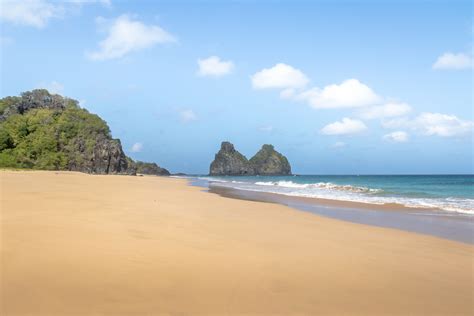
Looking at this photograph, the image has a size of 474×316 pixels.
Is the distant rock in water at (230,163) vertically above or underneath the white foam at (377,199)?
above

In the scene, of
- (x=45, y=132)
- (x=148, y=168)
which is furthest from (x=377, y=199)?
(x=148, y=168)

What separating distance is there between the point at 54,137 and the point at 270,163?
143 m

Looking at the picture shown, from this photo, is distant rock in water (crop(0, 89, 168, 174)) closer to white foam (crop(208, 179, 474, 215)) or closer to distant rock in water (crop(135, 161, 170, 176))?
white foam (crop(208, 179, 474, 215))

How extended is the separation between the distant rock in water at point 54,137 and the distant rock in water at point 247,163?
107758 millimetres

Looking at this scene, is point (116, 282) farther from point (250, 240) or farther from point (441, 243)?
point (441, 243)

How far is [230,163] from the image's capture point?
599 feet

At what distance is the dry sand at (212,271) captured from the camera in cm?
342

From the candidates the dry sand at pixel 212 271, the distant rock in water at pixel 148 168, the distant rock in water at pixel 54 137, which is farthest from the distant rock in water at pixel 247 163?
the dry sand at pixel 212 271

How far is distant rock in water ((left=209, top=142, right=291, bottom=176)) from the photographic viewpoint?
599 feet

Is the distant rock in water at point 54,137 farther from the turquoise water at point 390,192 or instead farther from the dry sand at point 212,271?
the dry sand at point 212,271

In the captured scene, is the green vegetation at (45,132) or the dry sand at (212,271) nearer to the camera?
the dry sand at (212,271)

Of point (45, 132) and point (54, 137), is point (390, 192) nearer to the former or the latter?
point (54, 137)

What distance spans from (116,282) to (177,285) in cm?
67

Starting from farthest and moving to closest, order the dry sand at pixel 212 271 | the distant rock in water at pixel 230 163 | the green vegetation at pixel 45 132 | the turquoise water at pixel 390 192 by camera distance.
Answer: the distant rock in water at pixel 230 163 < the green vegetation at pixel 45 132 < the turquoise water at pixel 390 192 < the dry sand at pixel 212 271
